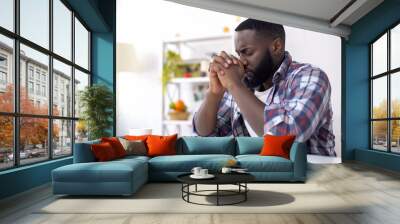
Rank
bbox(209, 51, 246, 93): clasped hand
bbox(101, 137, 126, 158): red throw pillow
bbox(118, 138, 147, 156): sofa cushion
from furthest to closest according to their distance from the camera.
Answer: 1. bbox(209, 51, 246, 93): clasped hand
2. bbox(118, 138, 147, 156): sofa cushion
3. bbox(101, 137, 126, 158): red throw pillow

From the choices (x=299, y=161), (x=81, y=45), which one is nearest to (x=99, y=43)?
(x=81, y=45)

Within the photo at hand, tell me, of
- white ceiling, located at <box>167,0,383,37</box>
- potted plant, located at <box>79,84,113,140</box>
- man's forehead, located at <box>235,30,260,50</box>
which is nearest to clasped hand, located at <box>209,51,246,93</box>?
man's forehead, located at <box>235,30,260,50</box>

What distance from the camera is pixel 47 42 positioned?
18.4 ft

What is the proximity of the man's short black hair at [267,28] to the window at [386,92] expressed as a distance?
221 centimetres

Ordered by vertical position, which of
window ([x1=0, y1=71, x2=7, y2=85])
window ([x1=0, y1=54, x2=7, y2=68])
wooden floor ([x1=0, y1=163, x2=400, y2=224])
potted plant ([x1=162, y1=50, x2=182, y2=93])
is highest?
potted plant ([x1=162, y1=50, x2=182, y2=93])

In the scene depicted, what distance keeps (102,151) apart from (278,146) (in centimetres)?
239

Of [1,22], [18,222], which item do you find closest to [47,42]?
[1,22]

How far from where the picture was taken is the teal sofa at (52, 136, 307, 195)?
13.9 ft

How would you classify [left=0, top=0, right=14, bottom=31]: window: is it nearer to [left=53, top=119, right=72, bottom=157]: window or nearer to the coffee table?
[left=53, top=119, right=72, bottom=157]: window

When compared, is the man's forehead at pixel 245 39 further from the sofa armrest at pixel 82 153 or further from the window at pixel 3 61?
the window at pixel 3 61

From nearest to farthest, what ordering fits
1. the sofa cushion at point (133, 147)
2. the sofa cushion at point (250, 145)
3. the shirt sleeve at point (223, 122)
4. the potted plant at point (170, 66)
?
the sofa cushion at point (133, 147) < the sofa cushion at point (250, 145) < the shirt sleeve at point (223, 122) < the potted plant at point (170, 66)

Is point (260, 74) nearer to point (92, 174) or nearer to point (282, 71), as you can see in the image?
point (282, 71)

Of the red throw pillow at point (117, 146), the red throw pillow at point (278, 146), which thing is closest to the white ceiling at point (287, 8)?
the red throw pillow at point (278, 146)

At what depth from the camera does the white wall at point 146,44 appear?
335 inches
